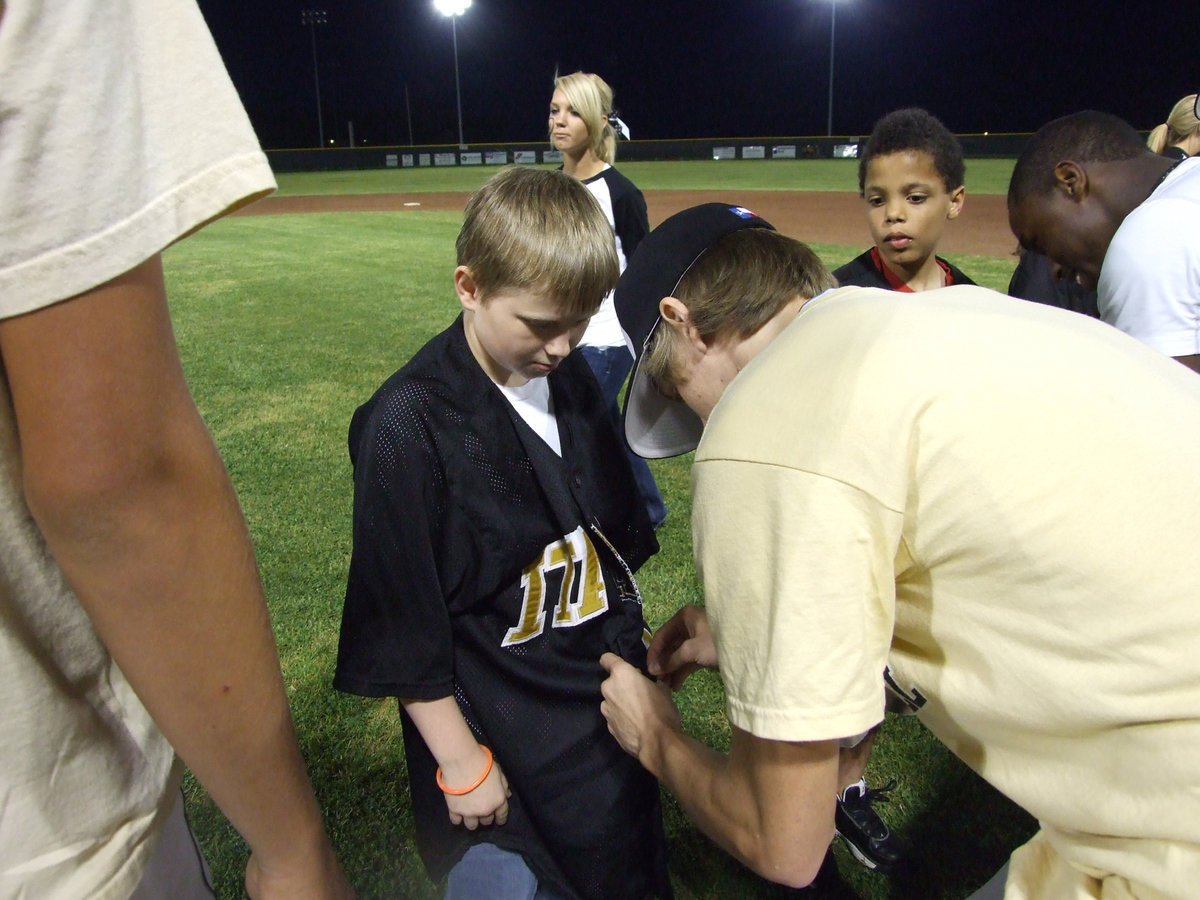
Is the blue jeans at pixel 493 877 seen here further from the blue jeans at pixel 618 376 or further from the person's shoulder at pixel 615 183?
the person's shoulder at pixel 615 183

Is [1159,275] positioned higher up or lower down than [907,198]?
lower down

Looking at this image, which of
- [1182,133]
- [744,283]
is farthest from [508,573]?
[1182,133]

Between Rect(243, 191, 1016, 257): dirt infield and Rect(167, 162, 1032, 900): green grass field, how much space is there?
378cm

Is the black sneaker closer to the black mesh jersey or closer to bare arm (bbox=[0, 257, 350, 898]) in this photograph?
the black mesh jersey

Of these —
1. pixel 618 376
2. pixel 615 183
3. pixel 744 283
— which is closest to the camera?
pixel 744 283

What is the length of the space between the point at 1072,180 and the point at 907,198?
69cm

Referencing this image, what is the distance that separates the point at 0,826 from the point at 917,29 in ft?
203

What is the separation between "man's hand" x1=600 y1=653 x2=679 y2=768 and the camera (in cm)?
161

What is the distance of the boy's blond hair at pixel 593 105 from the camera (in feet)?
14.1

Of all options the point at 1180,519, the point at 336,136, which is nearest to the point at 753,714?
the point at 1180,519

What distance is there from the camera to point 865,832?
2533mm

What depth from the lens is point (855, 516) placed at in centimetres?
108

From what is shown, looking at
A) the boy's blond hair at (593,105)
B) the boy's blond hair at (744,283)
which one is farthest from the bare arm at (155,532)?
the boy's blond hair at (593,105)

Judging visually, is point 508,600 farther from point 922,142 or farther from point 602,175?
point 602,175
